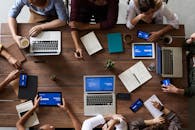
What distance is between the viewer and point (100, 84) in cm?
250

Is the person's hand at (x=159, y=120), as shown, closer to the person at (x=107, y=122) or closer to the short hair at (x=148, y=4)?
the person at (x=107, y=122)

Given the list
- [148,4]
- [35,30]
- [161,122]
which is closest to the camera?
[148,4]

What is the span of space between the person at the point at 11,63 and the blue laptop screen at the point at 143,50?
2.80 ft

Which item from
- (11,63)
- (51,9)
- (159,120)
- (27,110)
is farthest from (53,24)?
(159,120)

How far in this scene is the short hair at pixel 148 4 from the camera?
232 centimetres

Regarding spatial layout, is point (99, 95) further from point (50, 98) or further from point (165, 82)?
point (165, 82)

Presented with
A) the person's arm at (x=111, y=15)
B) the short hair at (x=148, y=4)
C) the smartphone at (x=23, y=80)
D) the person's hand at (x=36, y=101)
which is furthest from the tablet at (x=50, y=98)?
the short hair at (x=148, y=4)

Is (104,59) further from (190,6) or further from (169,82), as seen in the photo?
(190,6)

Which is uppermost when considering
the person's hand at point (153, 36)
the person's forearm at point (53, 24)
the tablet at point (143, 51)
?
the person's forearm at point (53, 24)

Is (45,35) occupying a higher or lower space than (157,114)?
higher

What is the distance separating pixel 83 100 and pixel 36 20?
2.32 feet

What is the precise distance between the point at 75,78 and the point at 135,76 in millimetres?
432

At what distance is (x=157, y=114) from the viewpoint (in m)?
2.48

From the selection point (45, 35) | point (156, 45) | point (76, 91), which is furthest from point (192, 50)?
point (45, 35)
